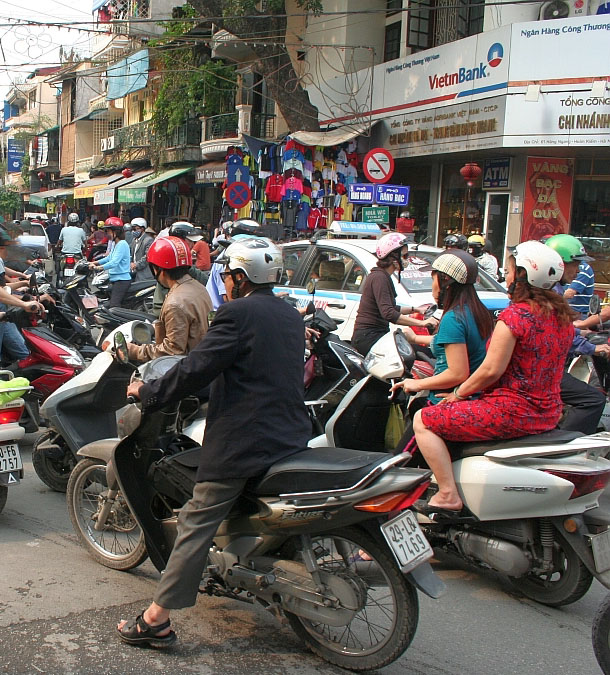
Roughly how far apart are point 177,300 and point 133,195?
24685 mm

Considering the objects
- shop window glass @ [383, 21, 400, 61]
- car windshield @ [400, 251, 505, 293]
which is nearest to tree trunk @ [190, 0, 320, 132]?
shop window glass @ [383, 21, 400, 61]

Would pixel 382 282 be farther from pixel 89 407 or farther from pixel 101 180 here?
pixel 101 180

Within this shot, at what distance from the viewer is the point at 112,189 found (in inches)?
1194

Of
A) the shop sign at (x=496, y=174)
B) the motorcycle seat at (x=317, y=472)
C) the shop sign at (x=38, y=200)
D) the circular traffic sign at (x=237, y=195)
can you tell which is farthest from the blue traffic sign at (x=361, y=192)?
the shop sign at (x=38, y=200)

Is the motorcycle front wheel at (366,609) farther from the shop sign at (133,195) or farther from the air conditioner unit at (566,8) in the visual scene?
the shop sign at (133,195)

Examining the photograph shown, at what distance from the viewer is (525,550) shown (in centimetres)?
381

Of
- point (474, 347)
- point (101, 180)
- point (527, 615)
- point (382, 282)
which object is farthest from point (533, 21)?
point (101, 180)

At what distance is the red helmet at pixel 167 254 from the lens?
464 cm

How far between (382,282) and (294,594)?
354 cm

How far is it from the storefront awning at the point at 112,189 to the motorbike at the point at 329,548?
27.8m

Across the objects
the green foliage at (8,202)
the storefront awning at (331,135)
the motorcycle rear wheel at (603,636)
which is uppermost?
the storefront awning at (331,135)

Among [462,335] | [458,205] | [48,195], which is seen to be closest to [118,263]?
[458,205]

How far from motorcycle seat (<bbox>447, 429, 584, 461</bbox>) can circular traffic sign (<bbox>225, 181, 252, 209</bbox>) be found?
14.0 metres

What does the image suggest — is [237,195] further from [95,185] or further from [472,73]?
[95,185]
